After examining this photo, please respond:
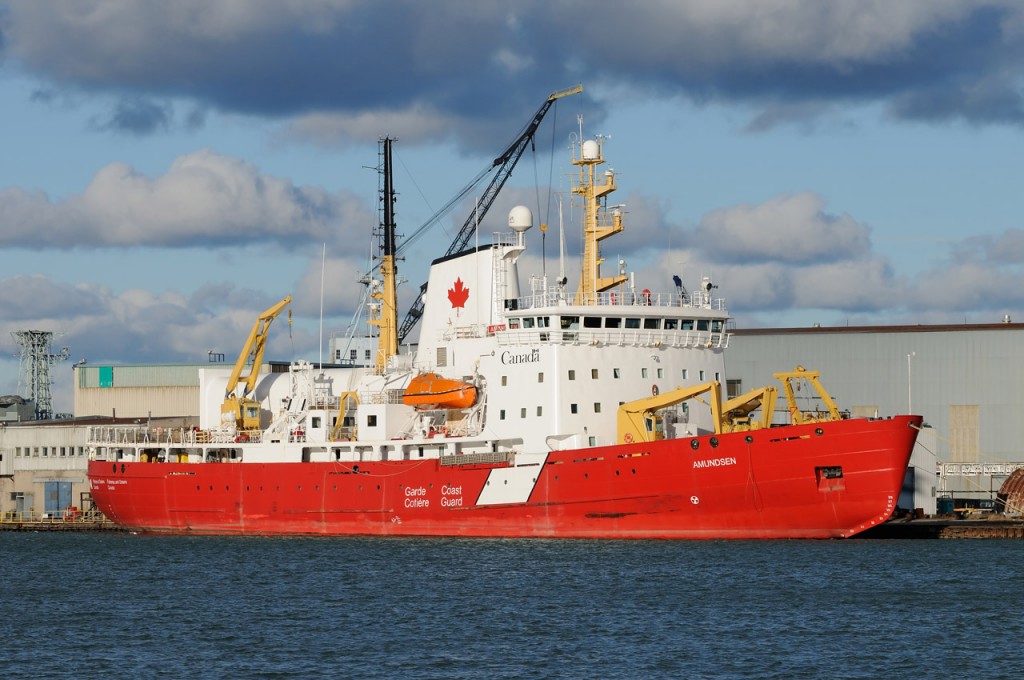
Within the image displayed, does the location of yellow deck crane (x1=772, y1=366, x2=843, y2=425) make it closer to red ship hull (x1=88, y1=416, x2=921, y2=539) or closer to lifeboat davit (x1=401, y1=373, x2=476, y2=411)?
red ship hull (x1=88, y1=416, x2=921, y2=539)


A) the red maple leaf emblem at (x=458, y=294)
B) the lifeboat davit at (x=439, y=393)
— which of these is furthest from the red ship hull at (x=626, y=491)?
Result: the red maple leaf emblem at (x=458, y=294)

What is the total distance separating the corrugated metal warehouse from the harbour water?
54.8 feet

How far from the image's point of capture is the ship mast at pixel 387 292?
175 ft

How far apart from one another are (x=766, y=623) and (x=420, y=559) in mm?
13617

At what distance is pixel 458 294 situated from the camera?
49.6 metres

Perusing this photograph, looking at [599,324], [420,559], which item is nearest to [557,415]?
[599,324]

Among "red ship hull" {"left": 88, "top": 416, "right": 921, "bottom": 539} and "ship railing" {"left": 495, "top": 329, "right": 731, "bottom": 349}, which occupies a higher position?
"ship railing" {"left": 495, "top": 329, "right": 731, "bottom": 349}

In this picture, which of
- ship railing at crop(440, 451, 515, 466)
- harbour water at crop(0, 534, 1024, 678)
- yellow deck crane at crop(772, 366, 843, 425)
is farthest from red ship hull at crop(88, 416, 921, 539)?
yellow deck crane at crop(772, 366, 843, 425)

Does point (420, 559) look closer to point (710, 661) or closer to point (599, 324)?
point (599, 324)

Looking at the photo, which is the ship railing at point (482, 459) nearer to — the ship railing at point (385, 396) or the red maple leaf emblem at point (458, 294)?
the ship railing at point (385, 396)

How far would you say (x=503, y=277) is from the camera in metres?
48.2

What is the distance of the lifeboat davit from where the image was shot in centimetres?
4628

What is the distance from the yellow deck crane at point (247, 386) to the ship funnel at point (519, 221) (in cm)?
1087

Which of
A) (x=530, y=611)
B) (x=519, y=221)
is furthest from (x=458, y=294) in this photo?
(x=530, y=611)
